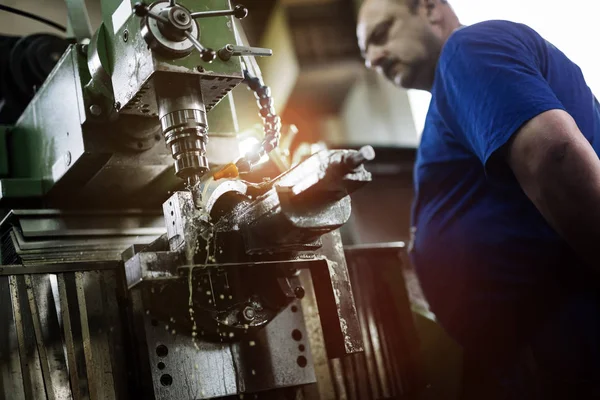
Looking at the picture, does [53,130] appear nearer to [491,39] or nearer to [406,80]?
[491,39]

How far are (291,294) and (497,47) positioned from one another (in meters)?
0.71

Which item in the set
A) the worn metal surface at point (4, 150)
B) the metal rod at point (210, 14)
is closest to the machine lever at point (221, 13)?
the metal rod at point (210, 14)

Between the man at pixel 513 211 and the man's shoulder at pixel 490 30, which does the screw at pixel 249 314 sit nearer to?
the man at pixel 513 211

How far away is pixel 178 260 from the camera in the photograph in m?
0.79

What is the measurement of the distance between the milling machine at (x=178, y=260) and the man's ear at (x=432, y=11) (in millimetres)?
944

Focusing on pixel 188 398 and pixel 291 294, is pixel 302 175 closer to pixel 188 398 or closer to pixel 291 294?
pixel 291 294

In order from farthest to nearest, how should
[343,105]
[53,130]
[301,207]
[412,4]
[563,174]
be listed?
[343,105], [412,4], [53,130], [563,174], [301,207]

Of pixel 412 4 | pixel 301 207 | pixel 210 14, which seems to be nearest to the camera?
pixel 301 207

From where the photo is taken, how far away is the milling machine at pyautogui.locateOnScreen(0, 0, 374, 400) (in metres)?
0.80

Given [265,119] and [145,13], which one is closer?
[145,13]

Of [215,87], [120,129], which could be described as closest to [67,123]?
[120,129]

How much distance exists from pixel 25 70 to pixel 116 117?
74 cm

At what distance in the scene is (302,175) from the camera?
2.41 feet

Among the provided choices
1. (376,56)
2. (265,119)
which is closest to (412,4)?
(376,56)
